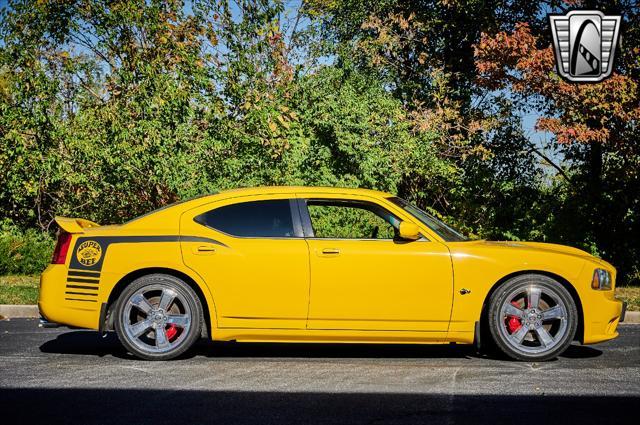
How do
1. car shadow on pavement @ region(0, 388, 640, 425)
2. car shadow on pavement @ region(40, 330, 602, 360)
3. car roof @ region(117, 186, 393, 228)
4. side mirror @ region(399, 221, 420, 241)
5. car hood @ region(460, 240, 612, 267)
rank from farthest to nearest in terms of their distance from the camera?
car shadow on pavement @ region(40, 330, 602, 360)
car roof @ region(117, 186, 393, 228)
car hood @ region(460, 240, 612, 267)
side mirror @ region(399, 221, 420, 241)
car shadow on pavement @ region(0, 388, 640, 425)

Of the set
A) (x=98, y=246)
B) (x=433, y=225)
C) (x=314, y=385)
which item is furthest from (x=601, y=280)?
(x=98, y=246)

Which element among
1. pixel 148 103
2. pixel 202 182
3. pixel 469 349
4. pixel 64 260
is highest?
pixel 148 103

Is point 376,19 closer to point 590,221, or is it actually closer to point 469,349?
point 590,221

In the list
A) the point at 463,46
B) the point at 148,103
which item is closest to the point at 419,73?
the point at 463,46

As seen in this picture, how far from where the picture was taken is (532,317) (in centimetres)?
758

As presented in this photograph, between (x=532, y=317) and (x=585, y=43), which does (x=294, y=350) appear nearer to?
(x=532, y=317)

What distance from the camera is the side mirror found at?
7.41 meters

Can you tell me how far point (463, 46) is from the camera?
2236cm

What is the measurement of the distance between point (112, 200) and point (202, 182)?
8.20ft

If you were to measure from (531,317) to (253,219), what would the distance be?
8.42 feet

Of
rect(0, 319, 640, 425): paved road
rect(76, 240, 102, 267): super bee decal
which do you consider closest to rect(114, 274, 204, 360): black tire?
rect(0, 319, 640, 425): paved road

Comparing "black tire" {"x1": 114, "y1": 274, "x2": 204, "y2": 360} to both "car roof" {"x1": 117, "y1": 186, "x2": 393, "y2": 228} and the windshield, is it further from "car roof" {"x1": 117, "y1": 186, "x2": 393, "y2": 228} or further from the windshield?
the windshield

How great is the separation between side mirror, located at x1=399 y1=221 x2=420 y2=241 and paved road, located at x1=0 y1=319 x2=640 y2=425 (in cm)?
110

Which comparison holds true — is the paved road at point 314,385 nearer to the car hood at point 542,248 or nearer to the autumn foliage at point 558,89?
the car hood at point 542,248
